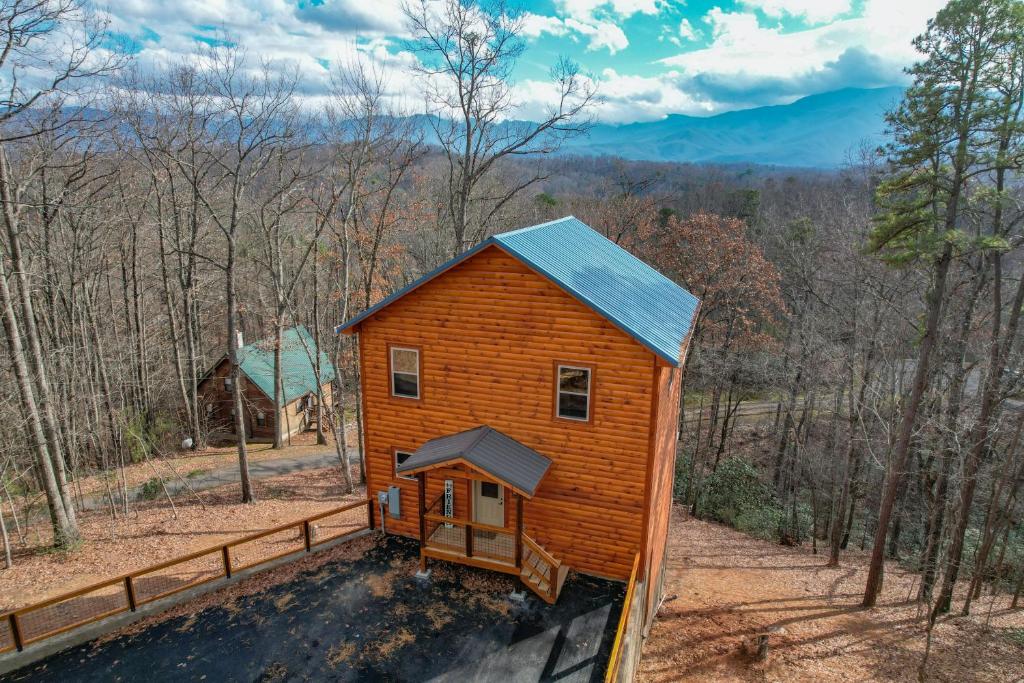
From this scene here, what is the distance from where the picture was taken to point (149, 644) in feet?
31.4

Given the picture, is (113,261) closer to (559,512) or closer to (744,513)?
(559,512)

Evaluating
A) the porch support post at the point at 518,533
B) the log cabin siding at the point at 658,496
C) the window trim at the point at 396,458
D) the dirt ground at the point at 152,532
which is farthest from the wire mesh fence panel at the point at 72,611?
the log cabin siding at the point at 658,496

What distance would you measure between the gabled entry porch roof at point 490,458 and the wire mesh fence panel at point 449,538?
1.94 m

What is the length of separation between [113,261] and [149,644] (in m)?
21.6

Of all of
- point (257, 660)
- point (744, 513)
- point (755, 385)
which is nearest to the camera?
point (257, 660)

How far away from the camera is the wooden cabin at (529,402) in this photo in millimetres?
10320

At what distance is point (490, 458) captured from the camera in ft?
34.1

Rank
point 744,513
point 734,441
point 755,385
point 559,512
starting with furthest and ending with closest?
point 734,441
point 755,385
point 744,513
point 559,512

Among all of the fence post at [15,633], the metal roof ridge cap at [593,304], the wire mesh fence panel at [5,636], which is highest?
the metal roof ridge cap at [593,304]

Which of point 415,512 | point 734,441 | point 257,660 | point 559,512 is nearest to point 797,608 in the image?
point 559,512

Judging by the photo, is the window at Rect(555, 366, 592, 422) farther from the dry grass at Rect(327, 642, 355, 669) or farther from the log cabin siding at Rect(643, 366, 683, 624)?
the dry grass at Rect(327, 642, 355, 669)

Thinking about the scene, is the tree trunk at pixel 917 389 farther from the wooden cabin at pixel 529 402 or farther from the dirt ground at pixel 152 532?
the dirt ground at pixel 152 532

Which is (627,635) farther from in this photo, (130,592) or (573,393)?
(130,592)

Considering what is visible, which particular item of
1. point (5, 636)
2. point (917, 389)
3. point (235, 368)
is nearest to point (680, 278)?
point (917, 389)
